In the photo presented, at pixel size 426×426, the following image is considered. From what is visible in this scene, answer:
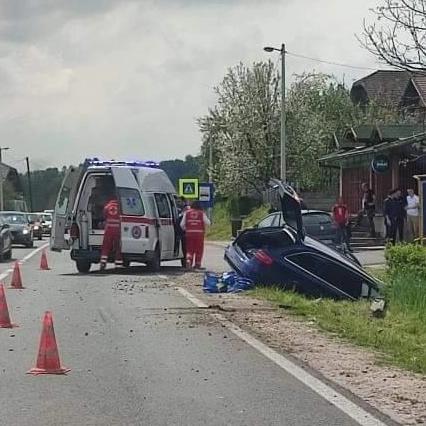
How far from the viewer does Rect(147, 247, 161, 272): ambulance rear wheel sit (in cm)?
2278

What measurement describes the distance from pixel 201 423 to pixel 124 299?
9.31 meters

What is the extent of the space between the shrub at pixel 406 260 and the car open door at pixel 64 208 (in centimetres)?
807

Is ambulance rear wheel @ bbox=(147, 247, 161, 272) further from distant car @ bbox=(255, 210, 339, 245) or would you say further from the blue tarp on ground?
the blue tarp on ground

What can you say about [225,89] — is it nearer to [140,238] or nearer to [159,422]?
[140,238]

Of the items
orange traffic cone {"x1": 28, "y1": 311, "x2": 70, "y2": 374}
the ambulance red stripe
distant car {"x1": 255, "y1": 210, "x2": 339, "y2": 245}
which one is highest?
the ambulance red stripe

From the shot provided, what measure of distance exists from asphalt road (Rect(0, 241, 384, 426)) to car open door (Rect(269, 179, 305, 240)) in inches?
105

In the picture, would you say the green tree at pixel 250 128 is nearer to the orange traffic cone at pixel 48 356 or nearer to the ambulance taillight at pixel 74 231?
the ambulance taillight at pixel 74 231

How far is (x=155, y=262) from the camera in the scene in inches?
904

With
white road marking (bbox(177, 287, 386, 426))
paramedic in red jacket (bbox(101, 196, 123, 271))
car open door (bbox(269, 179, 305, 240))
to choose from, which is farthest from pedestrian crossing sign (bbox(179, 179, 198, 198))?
white road marking (bbox(177, 287, 386, 426))

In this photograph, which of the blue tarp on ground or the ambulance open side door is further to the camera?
the ambulance open side door

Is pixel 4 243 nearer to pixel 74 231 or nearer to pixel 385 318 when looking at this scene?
pixel 74 231

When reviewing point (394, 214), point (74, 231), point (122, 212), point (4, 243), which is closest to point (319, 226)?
point (394, 214)

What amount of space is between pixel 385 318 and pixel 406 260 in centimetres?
315

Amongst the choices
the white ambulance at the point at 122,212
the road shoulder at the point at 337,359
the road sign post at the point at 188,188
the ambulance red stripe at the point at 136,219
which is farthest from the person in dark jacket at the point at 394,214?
the road sign post at the point at 188,188
